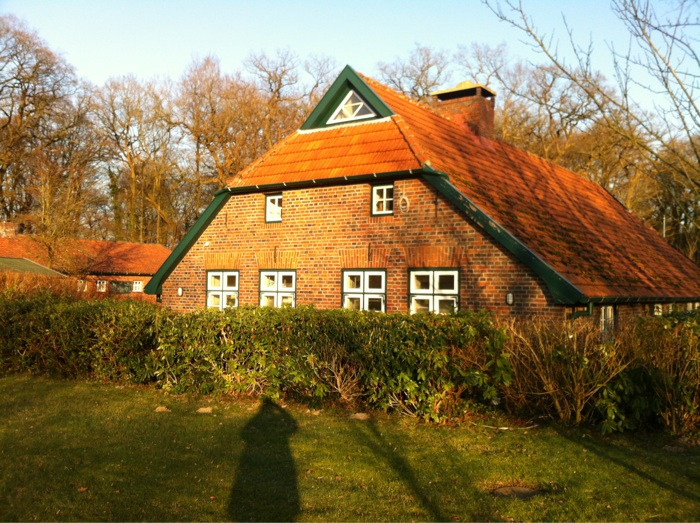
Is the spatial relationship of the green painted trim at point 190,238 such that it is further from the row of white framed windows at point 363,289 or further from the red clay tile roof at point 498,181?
the row of white framed windows at point 363,289

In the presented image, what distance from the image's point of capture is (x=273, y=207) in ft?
56.7

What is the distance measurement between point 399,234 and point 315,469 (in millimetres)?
8107

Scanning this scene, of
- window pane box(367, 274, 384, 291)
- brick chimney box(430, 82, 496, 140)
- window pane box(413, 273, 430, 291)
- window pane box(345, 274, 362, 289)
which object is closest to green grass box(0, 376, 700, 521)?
window pane box(413, 273, 430, 291)

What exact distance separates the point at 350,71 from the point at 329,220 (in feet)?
12.5

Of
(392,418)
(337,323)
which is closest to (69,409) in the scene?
(337,323)

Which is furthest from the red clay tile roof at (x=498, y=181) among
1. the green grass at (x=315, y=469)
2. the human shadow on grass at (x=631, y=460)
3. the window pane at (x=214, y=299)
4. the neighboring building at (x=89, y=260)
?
the neighboring building at (x=89, y=260)

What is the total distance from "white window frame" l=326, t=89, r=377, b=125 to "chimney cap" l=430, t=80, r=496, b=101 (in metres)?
4.50

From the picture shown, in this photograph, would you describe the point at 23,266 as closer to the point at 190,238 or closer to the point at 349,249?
the point at 190,238

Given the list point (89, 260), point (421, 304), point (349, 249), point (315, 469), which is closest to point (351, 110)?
point (349, 249)

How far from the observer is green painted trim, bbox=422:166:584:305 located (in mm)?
12281

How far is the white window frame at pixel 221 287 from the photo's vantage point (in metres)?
17.4

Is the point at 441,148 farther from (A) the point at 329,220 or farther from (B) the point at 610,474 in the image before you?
(B) the point at 610,474

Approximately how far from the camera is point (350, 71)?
16875mm

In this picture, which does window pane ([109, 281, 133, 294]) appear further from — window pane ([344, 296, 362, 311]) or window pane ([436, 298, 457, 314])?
window pane ([436, 298, 457, 314])
